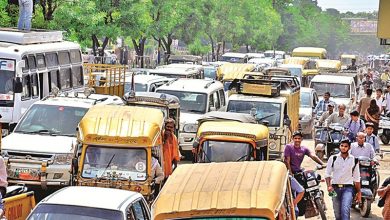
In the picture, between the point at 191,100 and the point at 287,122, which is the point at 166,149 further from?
the point at 191,100

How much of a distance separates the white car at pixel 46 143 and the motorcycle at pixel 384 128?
1039 cm

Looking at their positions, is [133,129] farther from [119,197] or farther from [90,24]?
[90,24]

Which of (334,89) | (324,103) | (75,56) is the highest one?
(75,56)

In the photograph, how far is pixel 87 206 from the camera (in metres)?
10.3

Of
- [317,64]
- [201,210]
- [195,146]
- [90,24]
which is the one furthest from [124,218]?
[317,64]

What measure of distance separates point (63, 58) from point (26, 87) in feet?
10.7

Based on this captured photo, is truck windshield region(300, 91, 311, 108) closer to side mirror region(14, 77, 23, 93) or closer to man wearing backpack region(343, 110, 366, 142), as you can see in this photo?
man wearing backpack region(343, 110, 366, 142)

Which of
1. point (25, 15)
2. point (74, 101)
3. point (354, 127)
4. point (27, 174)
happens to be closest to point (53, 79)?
point (25, 15)

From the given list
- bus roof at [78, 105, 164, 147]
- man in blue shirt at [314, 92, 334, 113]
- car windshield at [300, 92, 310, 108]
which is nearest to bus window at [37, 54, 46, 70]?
bus roof at [78, 105, 164, 147]

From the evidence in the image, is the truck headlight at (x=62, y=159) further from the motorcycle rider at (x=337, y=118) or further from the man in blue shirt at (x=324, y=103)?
the man in blue shirt at (x=324, y=103)

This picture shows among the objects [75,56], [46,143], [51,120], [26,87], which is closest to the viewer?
[46,143]

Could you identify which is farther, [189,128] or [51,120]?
[189,128]

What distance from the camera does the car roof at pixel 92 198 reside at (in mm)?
10305

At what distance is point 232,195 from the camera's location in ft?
28.6
